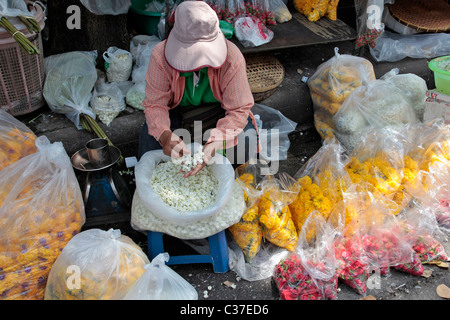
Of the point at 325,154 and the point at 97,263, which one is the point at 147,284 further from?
the point at 325,154

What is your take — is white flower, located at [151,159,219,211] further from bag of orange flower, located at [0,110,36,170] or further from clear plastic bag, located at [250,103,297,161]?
clear plastic bag, located at [250,103,297,161]

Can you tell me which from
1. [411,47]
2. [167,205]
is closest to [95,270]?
[167,205]

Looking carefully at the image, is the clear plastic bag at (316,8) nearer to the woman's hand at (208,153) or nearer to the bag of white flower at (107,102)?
the bag of white flower at (107,102)

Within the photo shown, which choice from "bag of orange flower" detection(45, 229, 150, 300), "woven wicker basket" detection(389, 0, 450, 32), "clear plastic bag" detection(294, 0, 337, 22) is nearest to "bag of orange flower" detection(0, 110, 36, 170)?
"bag of orange flower" detection(45, 229, 150, 300)

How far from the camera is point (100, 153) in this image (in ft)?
8.11

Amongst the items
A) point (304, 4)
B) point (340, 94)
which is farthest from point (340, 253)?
point (304, 4)

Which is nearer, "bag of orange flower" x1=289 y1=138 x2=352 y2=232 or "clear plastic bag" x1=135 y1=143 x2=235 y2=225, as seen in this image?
"clear plastic bag" x1=135 y1=143 x2=235 y2=225

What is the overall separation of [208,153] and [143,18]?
1914 mm

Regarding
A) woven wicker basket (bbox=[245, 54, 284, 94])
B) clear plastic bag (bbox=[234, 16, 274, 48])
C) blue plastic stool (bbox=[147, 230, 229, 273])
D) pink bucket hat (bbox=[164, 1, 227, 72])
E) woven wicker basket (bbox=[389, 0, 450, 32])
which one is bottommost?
blue plastic stool (bbox=[147, 230, 229, 273])

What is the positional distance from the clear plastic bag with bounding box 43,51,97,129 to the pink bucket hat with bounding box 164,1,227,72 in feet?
3.24

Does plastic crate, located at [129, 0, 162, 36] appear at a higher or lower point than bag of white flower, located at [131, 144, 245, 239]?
higher

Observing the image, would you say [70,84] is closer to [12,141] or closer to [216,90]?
[12,141]

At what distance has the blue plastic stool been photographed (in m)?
2.29

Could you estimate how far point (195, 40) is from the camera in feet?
7.02
